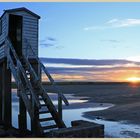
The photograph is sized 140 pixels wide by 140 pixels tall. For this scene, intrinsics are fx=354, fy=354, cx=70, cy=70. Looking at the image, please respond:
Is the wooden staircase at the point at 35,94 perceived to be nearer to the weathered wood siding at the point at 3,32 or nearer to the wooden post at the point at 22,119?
the weathered wood siding at the point at 3,32

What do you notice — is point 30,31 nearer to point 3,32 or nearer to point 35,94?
point 3,32

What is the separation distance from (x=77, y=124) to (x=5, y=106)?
600 centimetres

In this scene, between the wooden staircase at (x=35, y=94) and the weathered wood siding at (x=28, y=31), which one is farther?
the weathered wood siding at (x=28, y=31)

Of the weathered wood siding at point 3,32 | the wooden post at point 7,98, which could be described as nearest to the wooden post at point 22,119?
the wooden post at point 7,98

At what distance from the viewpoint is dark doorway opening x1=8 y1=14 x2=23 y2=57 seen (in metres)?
17.6

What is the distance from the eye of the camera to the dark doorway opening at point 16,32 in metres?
17.6

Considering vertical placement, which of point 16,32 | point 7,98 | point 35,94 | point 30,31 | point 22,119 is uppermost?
→ point 30,31

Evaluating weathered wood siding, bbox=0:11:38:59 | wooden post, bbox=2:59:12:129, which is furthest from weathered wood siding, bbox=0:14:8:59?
wooden post, bbox=2:59:12:129

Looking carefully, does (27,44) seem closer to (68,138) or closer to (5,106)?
(5,106)

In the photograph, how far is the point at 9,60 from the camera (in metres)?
16.0

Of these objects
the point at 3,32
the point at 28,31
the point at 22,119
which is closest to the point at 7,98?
the point at 22,119

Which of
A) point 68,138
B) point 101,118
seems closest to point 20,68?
point 68,138

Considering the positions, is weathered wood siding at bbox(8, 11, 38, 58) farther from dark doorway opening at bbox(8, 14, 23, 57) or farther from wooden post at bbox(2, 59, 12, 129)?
wooden post at bbox(2, 59, 12, 129)

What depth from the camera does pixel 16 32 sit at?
1822 cm
